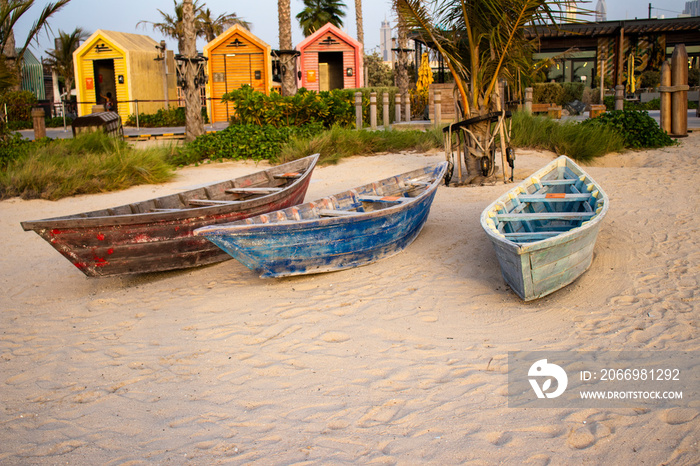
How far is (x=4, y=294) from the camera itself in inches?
252

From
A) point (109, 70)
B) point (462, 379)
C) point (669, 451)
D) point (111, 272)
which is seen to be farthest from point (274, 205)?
point (109, 70)

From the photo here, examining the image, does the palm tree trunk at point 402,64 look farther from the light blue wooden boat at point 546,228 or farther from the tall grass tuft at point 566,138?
the light blue wooden boat at point 546,228

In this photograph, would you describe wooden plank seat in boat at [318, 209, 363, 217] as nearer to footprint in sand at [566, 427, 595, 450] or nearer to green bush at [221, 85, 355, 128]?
footprint in sand at [566, 427, 595, 450]

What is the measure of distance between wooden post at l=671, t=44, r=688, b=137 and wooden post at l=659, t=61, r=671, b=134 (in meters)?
0.09

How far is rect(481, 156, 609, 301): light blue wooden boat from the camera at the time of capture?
15.9 feet

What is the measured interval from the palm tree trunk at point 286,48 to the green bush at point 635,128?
9.49 metres

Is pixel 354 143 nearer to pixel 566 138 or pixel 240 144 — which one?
pixel 240 144

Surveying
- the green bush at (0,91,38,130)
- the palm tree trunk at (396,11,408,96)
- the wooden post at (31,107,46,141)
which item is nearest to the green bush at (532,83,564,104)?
the palm tree trunk at (396,11,408,96)

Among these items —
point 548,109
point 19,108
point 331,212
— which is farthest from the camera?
point 19,108

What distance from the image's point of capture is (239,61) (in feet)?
76.1

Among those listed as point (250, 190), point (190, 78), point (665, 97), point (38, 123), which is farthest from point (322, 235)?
point (665, 97)

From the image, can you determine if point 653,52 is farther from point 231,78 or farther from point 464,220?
point 464,220

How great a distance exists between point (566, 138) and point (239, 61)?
1518cm

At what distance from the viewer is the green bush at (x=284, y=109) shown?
14367 millimetres
